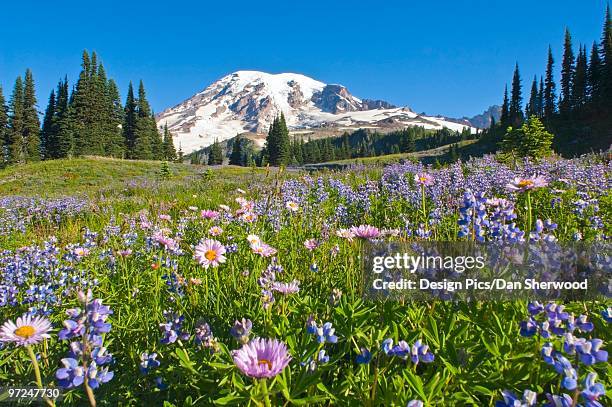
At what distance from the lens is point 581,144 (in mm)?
38125

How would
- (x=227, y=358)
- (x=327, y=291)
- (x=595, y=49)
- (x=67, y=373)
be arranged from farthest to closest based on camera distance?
1. (x=595, y=49)
2. (x=327, y=291)
3. (x=227, y=358)
4. (x=67, y=373)

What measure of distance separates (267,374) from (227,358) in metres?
0.59

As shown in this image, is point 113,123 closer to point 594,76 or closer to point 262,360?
point 262,360

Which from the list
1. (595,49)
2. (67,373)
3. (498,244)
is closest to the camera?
(67,373)

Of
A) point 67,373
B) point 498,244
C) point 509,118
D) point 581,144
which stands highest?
point 509,118

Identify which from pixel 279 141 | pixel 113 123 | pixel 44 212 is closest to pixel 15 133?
pixel 113 123

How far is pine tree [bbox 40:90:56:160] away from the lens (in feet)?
182

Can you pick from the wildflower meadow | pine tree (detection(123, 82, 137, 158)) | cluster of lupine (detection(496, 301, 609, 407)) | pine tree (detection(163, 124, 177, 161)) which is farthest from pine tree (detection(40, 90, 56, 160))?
cluster of lupine (detection(496, 301, 609, 407))

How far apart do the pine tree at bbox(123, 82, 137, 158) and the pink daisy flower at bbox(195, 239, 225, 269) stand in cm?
6185

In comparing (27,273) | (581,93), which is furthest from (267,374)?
(581,93)

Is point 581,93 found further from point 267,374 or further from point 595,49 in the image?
point 267,374

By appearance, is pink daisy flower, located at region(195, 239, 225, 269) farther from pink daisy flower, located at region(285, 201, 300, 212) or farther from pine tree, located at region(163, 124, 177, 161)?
pine tree, located at region(163, 124, 177, 161)

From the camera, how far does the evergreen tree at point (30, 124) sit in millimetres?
54094

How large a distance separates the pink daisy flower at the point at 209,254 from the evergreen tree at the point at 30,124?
212 feet
